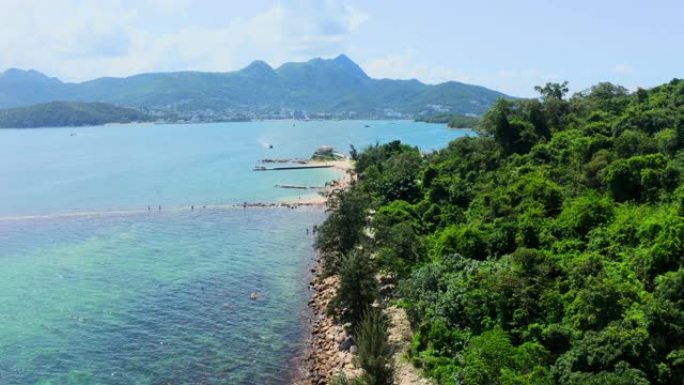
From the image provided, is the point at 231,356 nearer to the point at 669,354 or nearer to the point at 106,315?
the point at 106,315

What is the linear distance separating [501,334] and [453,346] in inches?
107

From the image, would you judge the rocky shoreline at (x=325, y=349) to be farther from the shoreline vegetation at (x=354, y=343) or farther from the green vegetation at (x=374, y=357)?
the green vegetation at (x=374, y=357)

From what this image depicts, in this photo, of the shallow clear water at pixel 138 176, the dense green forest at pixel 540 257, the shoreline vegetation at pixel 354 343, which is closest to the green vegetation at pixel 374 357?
the shoreline vegetation at pixel 354 343

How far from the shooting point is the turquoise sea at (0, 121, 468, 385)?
3219 centimetres

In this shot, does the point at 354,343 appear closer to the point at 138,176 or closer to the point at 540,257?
the point at 540,257

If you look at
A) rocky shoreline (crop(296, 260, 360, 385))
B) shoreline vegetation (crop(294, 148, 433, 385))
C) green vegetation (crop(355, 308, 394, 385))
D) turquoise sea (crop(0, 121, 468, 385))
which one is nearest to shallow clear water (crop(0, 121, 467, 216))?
turquoise sea (crop(0, 121, 468, 385))

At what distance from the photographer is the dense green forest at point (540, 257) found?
73.6 ft

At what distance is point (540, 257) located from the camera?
30781 millimetres

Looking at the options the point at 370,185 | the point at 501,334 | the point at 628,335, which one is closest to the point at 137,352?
the point at 501,334

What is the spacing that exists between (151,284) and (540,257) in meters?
31.7

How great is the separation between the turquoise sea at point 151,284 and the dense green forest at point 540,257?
7244mm

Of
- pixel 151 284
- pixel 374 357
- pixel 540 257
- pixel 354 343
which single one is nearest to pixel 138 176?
pixel 151 284

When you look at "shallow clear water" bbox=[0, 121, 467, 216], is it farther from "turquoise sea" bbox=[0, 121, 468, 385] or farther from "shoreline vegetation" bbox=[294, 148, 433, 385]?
"shoreline vegetation" bbox=[294, 148, 433, 385]

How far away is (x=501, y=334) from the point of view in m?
25.7
